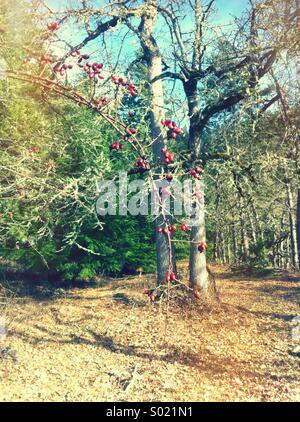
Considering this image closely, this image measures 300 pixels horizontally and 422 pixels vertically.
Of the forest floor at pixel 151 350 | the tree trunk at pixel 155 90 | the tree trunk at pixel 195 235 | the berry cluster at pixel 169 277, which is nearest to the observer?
the berry cluster at pixel 169 277

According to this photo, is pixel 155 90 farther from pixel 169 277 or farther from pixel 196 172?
pixel 169 277

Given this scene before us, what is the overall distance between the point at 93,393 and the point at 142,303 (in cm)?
431

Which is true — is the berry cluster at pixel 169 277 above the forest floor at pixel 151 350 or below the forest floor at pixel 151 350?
above

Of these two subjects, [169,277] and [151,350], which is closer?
[169,277]

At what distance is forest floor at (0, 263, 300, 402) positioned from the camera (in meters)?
5.57

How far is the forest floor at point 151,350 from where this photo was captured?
5.57 meters

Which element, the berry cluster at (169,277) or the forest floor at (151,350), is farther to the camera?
the forest floor at (151,350)

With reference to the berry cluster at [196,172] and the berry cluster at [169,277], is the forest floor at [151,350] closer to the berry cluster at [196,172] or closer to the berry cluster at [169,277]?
the berry cluster at [169,277]

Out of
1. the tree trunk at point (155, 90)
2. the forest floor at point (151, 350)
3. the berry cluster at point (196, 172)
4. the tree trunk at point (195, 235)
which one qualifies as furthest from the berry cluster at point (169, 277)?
the tree trunk at point (155, 90)

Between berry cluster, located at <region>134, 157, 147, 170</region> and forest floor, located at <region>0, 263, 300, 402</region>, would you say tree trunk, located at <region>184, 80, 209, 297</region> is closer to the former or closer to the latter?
forest floor, located at <region>0, 263, 300, 402</region>

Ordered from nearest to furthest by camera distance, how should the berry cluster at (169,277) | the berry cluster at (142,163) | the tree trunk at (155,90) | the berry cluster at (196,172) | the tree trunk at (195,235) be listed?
the berry cluster at (169,277)
the berry cluster at (142,163)
the berry cluster at (196,172)
the tree trunk at (195,235)
the tree trunk at (155,90)

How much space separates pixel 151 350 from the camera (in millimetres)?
7023

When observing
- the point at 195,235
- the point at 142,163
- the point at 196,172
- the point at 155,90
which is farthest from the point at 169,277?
the point at 155,90

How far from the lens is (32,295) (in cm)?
1188
